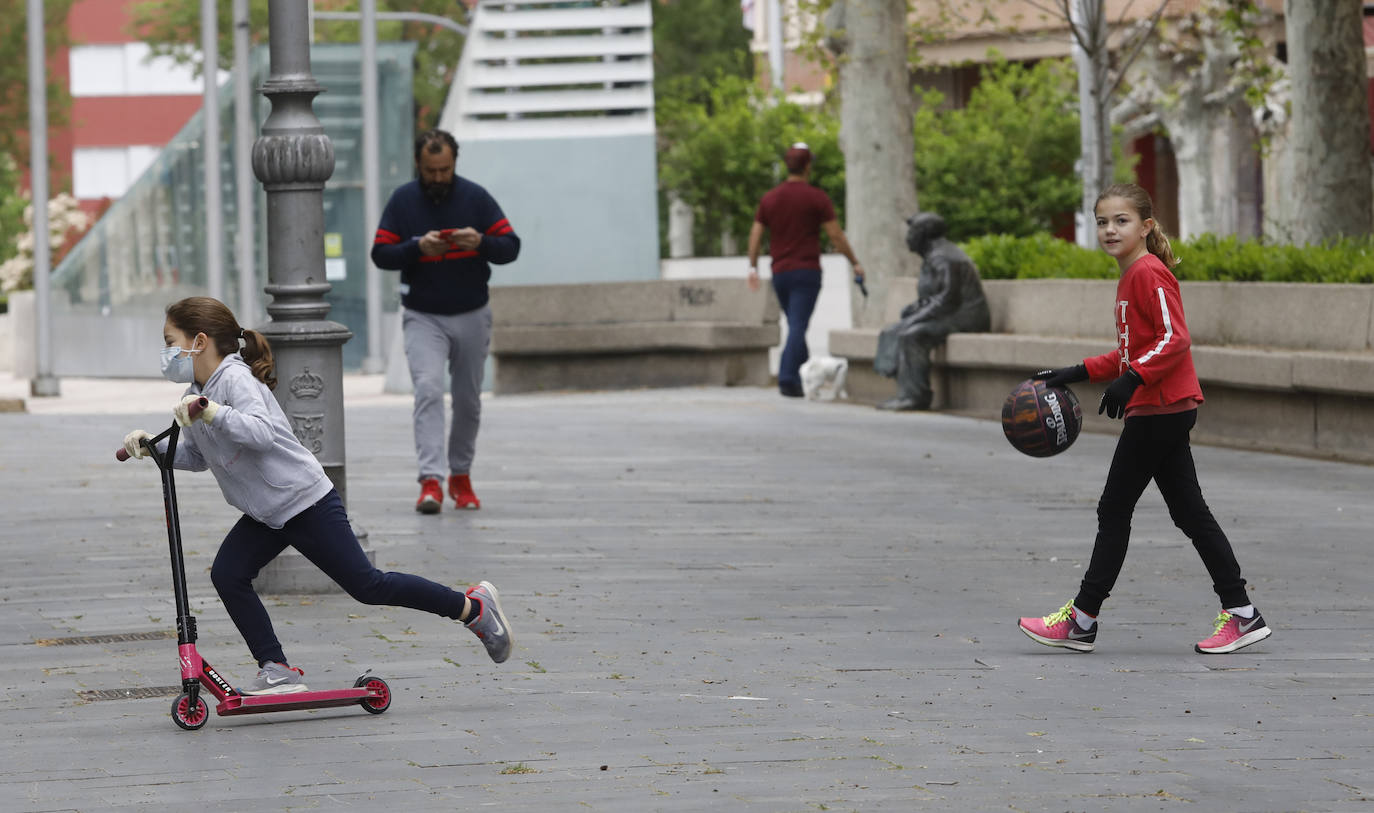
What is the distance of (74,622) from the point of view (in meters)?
7.27

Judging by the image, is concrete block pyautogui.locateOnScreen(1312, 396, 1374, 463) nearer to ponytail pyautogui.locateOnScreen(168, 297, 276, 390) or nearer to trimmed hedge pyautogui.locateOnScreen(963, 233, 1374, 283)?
trimmed hedge pyautogui.locateOnScreen(963, 233, 1374, 283)

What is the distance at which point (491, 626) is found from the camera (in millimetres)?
6102

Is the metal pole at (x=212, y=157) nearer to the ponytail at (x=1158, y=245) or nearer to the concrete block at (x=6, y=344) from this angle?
the concrete block at (x=6, y=344)

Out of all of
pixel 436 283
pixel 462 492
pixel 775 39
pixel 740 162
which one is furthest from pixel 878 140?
pixel 775 39

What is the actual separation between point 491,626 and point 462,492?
4334 millimetres

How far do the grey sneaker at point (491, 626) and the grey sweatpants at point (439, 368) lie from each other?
404 centimetres

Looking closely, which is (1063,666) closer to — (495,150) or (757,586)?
(757,586)

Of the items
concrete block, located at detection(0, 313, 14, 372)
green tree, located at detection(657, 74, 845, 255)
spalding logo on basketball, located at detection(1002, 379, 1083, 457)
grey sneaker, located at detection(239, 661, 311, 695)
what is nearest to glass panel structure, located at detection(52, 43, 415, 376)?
concrete block, located at detection(0, 313, 14, 372)

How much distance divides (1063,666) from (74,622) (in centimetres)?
329

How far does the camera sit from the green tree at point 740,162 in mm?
28219

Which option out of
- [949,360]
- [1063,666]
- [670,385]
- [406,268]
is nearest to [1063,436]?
[1063,666]

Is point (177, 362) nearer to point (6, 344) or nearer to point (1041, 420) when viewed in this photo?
point (1041, 420)

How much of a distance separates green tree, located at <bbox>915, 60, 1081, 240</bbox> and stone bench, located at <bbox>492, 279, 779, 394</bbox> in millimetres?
7745

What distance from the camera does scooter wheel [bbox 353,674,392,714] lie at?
18.6 ft
